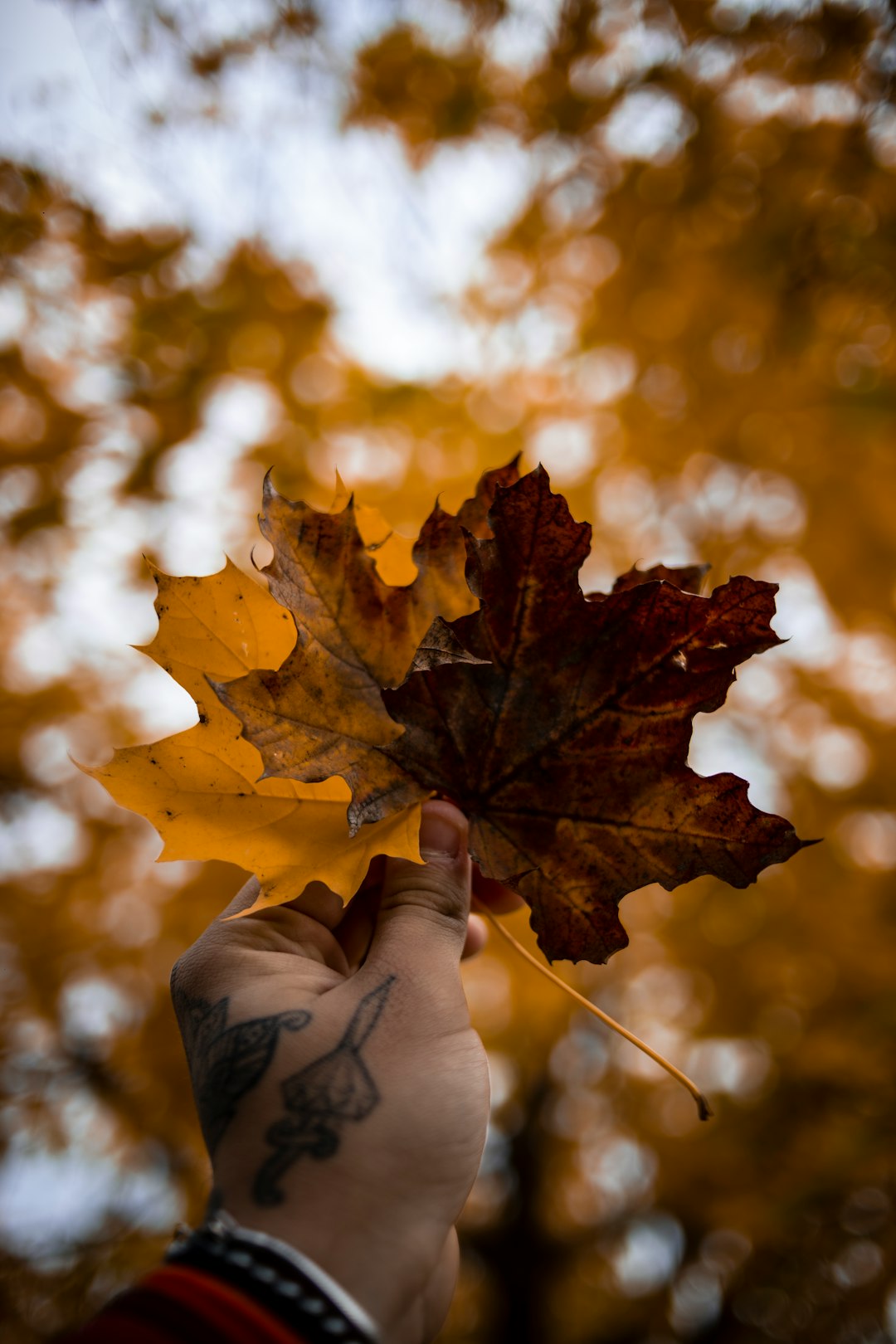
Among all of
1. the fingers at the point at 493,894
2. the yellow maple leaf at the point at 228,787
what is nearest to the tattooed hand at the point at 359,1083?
the yellow maple leaf at the point at 228,787

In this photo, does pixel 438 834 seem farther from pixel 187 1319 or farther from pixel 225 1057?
pixel 187 1319

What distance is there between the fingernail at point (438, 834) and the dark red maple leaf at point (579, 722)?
84 mm

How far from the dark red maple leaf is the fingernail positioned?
84 millimetres

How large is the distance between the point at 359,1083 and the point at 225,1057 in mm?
173

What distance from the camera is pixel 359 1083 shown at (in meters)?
0.90

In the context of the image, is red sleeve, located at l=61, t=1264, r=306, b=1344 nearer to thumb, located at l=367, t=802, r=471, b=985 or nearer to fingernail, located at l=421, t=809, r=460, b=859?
thumb, located at l=367, t=802, r=471, b=985

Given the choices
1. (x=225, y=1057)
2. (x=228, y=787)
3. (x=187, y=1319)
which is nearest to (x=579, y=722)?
(x=228, y=787)

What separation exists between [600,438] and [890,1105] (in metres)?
2.91

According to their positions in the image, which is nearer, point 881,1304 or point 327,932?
point 327,932

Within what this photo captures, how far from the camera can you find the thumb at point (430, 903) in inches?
39.8

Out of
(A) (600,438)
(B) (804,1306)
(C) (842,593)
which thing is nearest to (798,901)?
(C) (842,593)

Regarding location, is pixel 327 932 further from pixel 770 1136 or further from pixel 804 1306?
pixel 804 1306

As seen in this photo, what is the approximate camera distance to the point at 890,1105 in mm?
2662

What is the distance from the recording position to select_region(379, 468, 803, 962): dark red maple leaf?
0.92 meters
